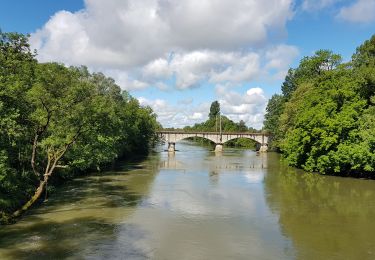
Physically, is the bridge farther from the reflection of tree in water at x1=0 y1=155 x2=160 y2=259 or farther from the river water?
the reflection of tree in water at x1=0 y1=155 x2=160 y2=259

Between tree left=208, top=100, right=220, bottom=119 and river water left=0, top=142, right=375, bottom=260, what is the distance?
134102mm

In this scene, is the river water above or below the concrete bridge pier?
below

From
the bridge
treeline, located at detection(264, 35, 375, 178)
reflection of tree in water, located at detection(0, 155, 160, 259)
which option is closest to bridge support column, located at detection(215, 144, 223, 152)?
the bridge

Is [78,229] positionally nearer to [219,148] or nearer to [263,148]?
[219,148]

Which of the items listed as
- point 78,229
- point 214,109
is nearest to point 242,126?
point 214,109

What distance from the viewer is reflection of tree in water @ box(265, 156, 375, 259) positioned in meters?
22.7

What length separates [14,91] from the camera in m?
26.0

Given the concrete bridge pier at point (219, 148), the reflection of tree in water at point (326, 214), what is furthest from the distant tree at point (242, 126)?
the reflection of tree in water at point (326, 214)

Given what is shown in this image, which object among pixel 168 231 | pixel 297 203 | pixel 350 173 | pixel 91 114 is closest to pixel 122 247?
pixel 168 231

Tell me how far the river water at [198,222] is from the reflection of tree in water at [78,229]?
0.17ft

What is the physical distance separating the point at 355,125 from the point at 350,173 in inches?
262

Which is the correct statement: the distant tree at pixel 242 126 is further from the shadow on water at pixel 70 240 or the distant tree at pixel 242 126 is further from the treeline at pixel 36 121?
the shadow on water at pixel 70 240

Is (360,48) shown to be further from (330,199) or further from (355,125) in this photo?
(330,199)

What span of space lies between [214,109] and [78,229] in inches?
6237
